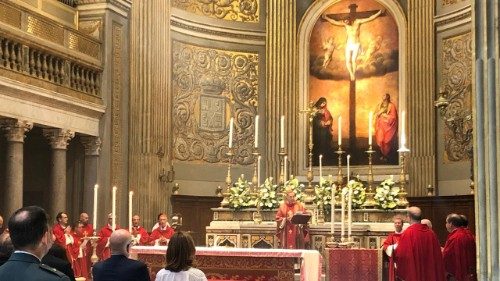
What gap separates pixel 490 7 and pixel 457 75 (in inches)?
525

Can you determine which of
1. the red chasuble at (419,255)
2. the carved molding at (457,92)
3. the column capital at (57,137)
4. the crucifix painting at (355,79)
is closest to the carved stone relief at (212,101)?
the crucifix painting at (355,79)

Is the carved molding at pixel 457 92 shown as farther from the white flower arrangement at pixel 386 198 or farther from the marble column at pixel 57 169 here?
the marble column at pixel 57 169

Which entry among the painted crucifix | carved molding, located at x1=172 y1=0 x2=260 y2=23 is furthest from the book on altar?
carved molding, located at x1=172 y1=0 x2=260 y2=23

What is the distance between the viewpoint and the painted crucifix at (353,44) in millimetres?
22312

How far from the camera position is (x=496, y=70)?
24.9ft

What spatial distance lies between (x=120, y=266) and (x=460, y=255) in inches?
268

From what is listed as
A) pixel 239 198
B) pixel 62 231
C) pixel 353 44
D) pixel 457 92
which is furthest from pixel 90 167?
pixel 457 92

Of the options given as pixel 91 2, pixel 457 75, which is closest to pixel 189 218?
pixel 91 2

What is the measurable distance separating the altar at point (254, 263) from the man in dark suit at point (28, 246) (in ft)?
22.1

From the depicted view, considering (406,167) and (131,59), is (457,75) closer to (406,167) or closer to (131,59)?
(406,167)

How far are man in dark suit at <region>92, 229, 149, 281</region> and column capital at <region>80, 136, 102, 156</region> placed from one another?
12.6 meters

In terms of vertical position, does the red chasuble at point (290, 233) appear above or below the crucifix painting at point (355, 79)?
below

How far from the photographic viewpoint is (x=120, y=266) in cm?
594

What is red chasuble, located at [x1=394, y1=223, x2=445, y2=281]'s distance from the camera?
10.9m
